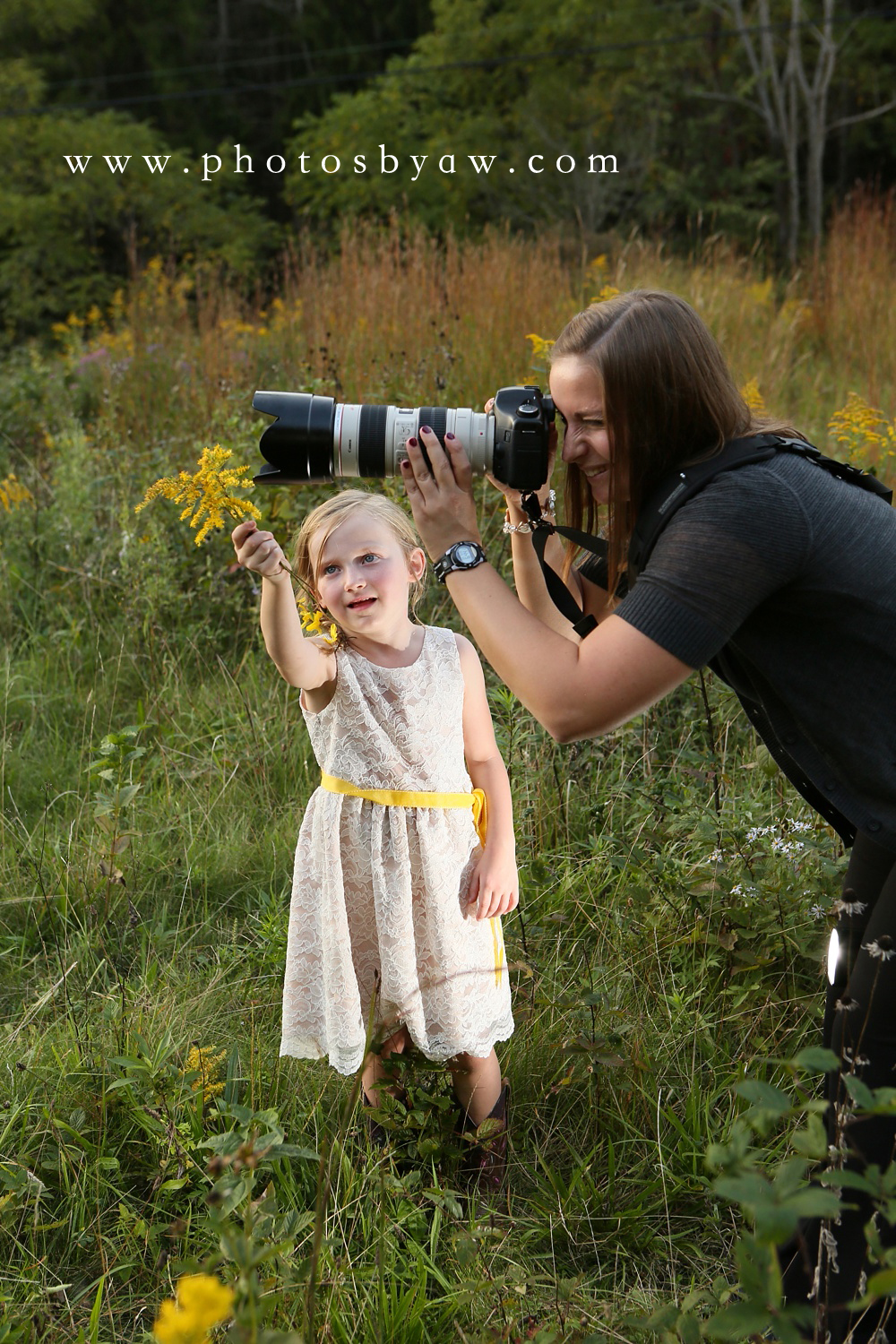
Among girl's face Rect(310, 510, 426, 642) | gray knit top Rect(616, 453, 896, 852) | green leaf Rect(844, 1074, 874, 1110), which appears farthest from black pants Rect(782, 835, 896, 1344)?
girl's face Rect(310, 510, 426, 642)

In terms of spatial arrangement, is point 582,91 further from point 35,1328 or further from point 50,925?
point 35,1328

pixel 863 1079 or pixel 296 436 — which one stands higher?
pixel 296 436

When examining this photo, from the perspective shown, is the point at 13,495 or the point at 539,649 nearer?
the point at 539,649

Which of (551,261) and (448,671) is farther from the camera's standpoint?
(551,261)

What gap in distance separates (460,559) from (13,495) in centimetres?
311

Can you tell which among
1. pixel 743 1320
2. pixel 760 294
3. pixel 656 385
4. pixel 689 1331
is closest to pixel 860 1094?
pixel 743 1320

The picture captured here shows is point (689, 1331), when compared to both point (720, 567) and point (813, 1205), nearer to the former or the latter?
point (813, 1205)

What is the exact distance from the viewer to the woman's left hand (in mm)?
1556

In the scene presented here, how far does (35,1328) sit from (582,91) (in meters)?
14.9

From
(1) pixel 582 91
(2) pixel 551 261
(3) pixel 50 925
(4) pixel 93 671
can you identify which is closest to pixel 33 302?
(1) pixel 582 91

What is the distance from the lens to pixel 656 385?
145 centimetres

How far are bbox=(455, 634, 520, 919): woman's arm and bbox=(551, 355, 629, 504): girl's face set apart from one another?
0.42 metres

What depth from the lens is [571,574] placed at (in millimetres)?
1901

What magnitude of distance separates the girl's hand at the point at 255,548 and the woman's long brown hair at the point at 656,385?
1.63ft
